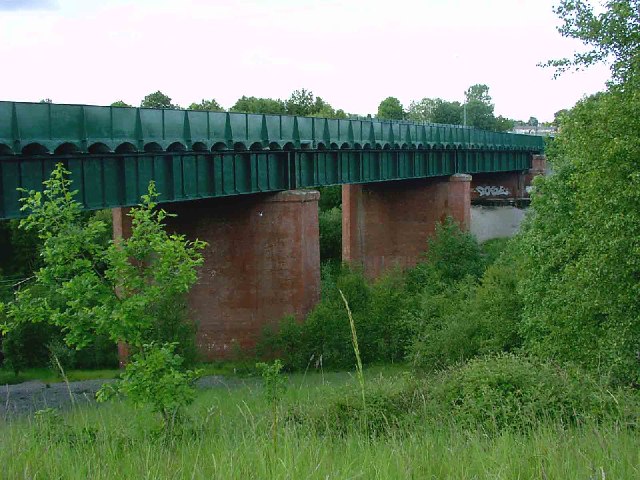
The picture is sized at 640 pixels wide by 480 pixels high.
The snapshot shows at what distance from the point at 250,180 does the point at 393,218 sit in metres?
21.4

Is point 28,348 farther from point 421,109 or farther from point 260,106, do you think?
point 421,109

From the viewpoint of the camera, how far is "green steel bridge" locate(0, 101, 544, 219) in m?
17.6

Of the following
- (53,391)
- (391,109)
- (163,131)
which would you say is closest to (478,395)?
(163,131)

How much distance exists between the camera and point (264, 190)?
89.9ft

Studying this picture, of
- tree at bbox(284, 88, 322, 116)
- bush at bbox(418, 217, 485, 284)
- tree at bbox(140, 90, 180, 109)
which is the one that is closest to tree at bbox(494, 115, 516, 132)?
tree at bbox(284, 88, 322, 116)

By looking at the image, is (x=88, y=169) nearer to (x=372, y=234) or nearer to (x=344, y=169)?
(x=344, y=169)

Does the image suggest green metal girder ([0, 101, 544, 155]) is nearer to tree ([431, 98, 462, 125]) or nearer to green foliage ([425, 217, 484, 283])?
green foliage ([425, 217, 484, 283])

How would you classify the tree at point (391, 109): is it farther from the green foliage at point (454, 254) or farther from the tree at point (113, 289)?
the tree at point (113, 289)

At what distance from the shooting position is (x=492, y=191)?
64875mm

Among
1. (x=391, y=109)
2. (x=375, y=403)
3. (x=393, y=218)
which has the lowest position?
(x=375, y=403)

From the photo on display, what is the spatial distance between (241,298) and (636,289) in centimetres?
1763

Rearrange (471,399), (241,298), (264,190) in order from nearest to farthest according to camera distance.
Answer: (471,399) < (264,190) < (241,298)

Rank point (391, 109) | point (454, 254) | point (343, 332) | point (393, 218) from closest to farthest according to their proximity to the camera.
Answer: point (343, 332) → point (454, 254) → point (393, 218) → point (391, 109)

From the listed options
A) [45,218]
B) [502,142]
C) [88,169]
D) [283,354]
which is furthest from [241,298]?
[502,142]
